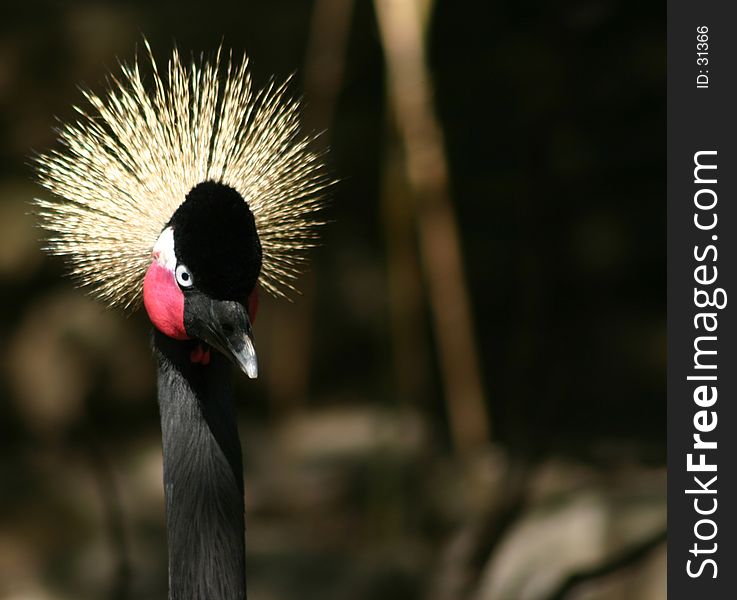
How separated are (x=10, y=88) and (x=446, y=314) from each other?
2.14 m

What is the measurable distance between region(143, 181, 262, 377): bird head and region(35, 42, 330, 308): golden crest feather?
163 millimetres

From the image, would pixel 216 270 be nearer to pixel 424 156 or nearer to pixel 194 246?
pixel 194 246

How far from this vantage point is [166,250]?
1719mm

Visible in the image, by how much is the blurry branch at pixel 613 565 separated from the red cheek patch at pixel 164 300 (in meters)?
1.14

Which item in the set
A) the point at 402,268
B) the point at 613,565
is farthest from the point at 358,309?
the point at 613,565

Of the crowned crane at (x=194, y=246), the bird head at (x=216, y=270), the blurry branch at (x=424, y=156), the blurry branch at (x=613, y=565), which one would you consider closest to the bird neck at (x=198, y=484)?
the crowned crane at (x=194, y=246)

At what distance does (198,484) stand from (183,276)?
0.34m

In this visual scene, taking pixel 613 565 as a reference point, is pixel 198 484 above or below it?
above

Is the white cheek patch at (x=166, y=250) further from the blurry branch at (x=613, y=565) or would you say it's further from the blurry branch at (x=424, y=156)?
the blurry branch at (x=613, y=565)

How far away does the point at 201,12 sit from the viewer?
4.36 metres

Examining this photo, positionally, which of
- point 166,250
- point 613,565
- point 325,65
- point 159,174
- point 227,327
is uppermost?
point 325,65

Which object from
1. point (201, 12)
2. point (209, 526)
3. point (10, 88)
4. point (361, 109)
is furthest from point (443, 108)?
point (209, 526)

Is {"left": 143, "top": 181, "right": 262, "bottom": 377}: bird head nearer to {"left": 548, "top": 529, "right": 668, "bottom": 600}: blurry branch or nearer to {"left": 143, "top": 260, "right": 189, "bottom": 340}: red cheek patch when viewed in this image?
{"left": 143, "top": 260, "right": 189, "bottom": 340}: red cheek patch
